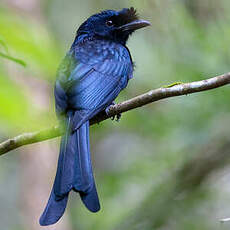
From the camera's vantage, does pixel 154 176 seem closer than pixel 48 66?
No

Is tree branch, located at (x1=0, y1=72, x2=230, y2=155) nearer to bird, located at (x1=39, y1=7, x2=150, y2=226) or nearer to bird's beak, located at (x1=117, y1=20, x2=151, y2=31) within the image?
bird, located at (x1=39, y1=7, x2=150, y2=226)

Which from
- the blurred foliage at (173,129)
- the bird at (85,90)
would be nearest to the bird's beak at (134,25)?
the bird at (85,90)

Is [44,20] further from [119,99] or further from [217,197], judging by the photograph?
[217,197]

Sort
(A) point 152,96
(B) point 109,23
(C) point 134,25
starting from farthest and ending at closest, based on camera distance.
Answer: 1. (B) point 109,23
2. (C) point 134,25
3. (A) point 152,96

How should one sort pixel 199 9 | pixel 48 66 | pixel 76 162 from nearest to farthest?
pixel 48 66
pixel 76 162
pixel 199 9

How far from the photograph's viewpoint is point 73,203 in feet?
21.9

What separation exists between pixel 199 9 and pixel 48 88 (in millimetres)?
2717

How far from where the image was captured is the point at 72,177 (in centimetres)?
285

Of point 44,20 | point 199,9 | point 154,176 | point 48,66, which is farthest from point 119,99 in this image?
point 48,66

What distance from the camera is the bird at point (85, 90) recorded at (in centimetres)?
275

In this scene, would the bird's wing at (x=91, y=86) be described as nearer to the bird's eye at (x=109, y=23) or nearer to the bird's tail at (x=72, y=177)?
the bird's tail at (x=72, y=177)

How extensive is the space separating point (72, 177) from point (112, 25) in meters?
2.14

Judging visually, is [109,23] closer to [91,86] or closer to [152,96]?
[91,86]

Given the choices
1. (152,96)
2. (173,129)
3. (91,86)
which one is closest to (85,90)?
(91,86)
